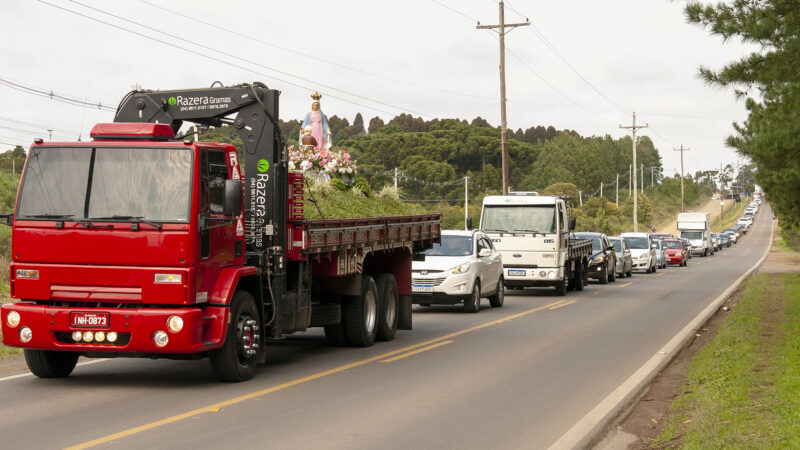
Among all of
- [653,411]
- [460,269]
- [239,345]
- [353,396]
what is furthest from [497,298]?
[653,411]

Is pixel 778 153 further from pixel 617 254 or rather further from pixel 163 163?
pixel 617 254

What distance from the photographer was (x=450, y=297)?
19938mm

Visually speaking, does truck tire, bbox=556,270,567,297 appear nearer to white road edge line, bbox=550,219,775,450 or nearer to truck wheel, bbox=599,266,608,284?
truck wheel, bbox=599,266,608,284

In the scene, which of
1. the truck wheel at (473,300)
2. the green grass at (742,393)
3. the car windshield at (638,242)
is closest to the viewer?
the green grass at (742,393)

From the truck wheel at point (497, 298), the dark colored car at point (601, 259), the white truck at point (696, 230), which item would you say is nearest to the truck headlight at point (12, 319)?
the truck wheel at point (497, 298)

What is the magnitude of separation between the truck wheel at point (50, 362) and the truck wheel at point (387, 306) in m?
5.14

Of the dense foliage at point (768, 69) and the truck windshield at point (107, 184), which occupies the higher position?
the dense foliage at point (768, 69)

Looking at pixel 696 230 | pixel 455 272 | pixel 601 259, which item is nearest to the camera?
pixel 455 272

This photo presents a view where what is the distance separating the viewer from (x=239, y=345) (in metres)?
10.4

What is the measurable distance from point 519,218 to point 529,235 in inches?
23.5

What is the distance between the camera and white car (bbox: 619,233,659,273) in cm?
4512

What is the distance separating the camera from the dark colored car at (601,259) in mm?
34000

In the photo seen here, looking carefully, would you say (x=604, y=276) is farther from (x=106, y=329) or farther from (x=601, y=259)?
(x=106, y=329)

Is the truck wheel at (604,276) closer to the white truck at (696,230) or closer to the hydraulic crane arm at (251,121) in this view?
the hydraulic crane arm at (251,121)
